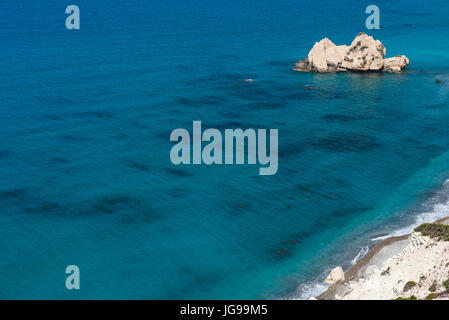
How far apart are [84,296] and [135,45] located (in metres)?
124

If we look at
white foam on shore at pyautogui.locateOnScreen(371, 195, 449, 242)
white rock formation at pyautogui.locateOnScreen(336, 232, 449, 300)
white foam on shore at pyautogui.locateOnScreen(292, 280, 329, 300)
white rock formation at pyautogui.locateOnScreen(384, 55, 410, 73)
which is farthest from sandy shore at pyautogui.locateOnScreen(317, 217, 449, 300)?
white rock formation at pyautogui.locateOnScreen(384, 55, 410, 73)

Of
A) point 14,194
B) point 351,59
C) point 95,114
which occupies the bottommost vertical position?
point 14,194

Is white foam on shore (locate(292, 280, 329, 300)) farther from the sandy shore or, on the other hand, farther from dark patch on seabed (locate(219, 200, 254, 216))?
dark patch on seabed (locate(219, 200, 254, 216))

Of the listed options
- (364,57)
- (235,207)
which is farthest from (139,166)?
(364,57)

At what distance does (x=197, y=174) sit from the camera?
92.2 meters

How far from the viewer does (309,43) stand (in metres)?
179

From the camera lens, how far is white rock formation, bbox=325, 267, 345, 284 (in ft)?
210

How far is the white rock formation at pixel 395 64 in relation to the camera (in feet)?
498

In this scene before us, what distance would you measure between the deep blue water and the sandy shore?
4.46m

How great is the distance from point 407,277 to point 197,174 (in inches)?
1718

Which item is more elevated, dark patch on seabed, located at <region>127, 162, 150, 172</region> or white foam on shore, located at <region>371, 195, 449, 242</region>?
dark patch on seabed, located at <region>127, 162, 150, 172</region>

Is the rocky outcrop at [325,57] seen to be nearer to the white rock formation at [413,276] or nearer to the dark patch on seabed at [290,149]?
the dark patch on seabed at [290,149]

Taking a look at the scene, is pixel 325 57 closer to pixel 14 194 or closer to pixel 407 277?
pixel 14 194
